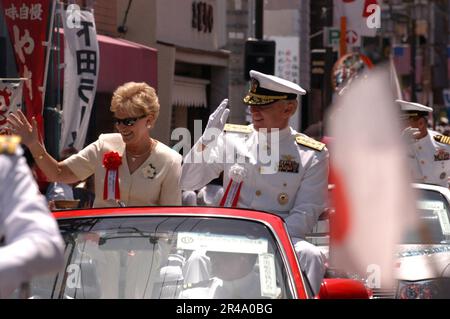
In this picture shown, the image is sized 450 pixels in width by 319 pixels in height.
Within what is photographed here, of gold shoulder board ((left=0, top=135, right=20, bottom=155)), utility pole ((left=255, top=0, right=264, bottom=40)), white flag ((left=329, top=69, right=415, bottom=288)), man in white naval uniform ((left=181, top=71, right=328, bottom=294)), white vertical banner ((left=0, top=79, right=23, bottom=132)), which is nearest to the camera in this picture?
gold shoulder board ((left=0, top=135, right=20, bottom=155))

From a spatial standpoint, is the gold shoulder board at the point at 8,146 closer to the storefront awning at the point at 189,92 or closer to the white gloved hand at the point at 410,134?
the white gloved hand at the point at 410,134

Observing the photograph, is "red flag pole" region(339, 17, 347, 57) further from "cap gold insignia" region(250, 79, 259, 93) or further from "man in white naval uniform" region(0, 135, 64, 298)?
"man in white naval uniform" region(0, 135, 64, 298)

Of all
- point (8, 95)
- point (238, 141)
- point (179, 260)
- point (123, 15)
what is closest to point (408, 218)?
point (238, 141)

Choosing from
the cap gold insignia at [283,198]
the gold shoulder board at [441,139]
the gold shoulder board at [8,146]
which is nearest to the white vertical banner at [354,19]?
the gold shoulder board at [441,139]

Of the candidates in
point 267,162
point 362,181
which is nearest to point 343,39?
point 362,181

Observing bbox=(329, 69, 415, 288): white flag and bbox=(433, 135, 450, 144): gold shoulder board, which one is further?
bbox=(433, 135, 450, 144): gold shoulder board

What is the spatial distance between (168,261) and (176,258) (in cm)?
5

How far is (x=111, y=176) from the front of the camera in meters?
7.55

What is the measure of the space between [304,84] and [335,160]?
2611cm

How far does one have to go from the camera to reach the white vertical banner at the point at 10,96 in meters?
10.4

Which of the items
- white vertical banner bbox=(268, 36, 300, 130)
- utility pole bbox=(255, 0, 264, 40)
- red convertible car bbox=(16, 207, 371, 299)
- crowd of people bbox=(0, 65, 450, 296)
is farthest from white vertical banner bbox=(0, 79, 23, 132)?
white vertical banner bbox=(268, 36, 300, 130)

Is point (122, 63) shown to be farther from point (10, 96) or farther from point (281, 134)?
point (281, 134)

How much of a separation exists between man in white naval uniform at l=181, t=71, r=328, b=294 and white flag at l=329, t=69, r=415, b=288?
16.7 inches

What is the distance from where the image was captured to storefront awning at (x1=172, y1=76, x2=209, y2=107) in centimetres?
2169
